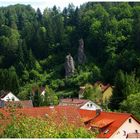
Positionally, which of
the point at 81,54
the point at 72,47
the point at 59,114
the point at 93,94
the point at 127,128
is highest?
the point at 72,47

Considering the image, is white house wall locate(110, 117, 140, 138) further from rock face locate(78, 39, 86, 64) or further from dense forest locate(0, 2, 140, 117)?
rock face locate(78, 39, 86, 64)

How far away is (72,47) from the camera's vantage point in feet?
84.7

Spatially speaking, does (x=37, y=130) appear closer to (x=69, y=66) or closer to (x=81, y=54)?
(x=69, y=66)

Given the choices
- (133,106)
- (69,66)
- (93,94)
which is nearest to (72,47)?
(69,66)

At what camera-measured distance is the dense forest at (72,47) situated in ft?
68.9

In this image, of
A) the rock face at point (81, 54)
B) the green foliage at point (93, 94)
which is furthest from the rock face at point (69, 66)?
the green foliage at point (93, 94)

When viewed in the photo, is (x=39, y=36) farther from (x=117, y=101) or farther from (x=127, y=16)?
(x=117, y=101)

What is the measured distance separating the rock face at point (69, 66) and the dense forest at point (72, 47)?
0.22m

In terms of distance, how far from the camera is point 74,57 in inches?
990

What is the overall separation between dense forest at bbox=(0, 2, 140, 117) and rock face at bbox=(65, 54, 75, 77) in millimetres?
216

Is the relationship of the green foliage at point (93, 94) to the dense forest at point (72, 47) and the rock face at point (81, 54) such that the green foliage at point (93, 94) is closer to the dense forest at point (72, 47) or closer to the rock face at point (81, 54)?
the dense forest at point (72, 47)

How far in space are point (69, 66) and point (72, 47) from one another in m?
2.37

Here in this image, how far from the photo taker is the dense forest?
20992mm

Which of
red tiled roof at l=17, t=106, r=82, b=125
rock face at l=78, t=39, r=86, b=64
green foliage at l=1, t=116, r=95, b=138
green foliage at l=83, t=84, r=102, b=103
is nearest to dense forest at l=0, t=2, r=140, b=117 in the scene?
rock face at l=78, t=39, r=86, b=64
